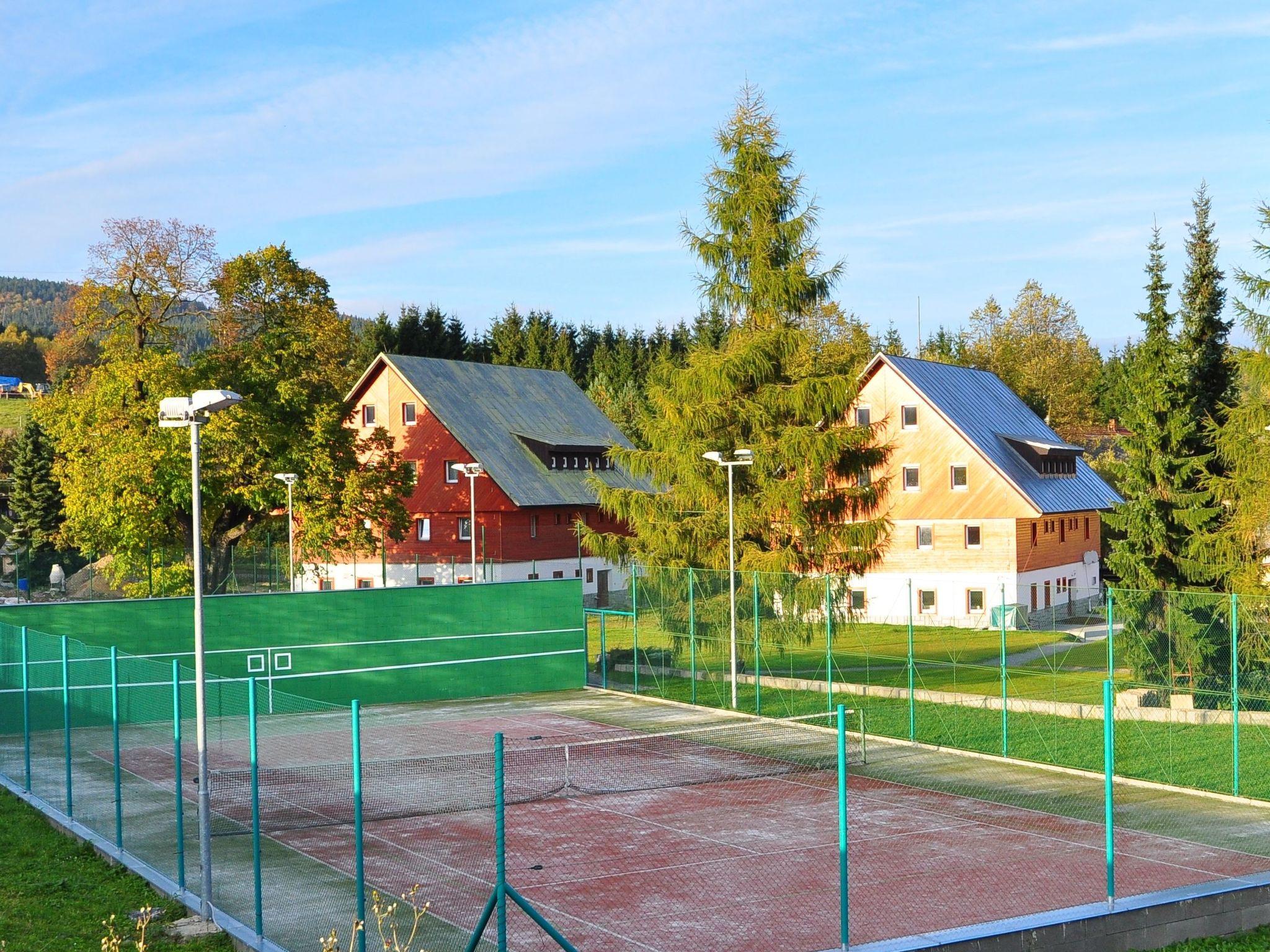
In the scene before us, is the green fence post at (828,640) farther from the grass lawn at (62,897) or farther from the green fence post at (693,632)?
the grass lawn at (62,897)

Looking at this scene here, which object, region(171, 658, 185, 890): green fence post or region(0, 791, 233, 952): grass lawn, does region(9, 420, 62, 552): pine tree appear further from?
region(171, 658, 185, 890): green fence post

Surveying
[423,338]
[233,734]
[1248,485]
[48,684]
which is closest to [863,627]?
[1248,485]

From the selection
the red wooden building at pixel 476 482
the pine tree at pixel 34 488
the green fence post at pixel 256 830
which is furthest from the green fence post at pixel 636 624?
the pine tree at pixel 34 488

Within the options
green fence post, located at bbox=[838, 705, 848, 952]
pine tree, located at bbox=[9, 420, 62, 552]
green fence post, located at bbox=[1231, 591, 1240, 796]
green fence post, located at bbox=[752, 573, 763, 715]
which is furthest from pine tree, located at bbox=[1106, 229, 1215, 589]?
pine tree, located at bbox=[9, 420, 62, 552]

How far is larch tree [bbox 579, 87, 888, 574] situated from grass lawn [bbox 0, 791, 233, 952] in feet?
65.2

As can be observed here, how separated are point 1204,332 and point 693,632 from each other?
14.0 metres

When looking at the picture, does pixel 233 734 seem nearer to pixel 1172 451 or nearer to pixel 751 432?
pixel 751 432

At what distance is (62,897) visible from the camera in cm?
1319

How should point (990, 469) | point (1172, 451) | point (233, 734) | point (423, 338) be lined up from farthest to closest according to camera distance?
point (423, 338)
point (990, 469)
point (1172, 451)
point (233, 734)

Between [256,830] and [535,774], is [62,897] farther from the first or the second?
[535,774]

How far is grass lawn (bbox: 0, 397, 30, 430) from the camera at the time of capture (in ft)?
334

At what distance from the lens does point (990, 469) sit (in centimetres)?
4641

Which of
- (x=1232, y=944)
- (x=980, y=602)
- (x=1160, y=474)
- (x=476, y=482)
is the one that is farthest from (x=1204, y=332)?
(x=476, y=482)

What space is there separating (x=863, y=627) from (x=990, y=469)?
906cm
